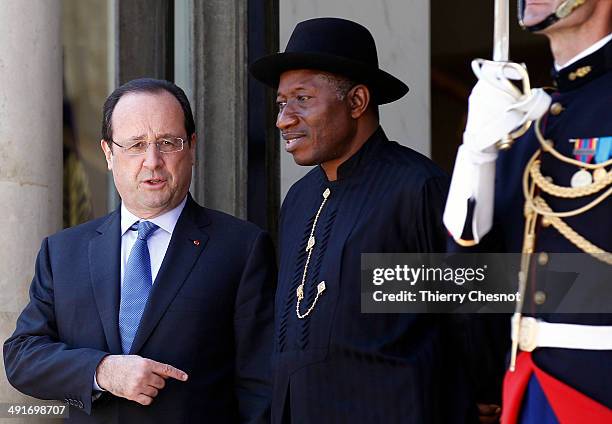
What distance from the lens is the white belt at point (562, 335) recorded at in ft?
8.87

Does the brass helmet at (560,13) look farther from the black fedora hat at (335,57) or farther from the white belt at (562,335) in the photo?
the black fedora hat at (335,57)

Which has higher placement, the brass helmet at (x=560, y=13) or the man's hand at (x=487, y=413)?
the brass helmet at (x=560, y=13)

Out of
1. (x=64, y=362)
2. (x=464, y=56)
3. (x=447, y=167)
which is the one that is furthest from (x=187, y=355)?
(x=464, y=56)

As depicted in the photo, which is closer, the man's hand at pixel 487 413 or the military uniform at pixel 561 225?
the military uniform at pixel 561 225

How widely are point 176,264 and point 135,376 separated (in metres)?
0.44

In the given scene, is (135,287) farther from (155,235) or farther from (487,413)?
(487,413)

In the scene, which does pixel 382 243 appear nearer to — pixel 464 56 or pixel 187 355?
pixel 187 355

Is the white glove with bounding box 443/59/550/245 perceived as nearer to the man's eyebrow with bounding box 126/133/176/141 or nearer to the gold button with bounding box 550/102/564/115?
the gold button with bounding box 550/102/564/115

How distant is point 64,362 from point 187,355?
1.17 feet

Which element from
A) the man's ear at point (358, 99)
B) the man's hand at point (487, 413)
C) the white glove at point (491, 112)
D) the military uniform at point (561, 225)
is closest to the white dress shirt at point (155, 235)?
the man's ear at point (358, 99)

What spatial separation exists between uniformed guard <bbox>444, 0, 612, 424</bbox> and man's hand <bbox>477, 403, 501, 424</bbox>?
0.76 metres

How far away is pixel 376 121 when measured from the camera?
3.88 m

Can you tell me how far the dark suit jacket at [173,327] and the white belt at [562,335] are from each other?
3.92 ft

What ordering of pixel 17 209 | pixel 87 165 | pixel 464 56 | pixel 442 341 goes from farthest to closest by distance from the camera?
1. pixel 464 56
2. pixel 87 165
3. pixel 17 209
4. pixel 442 341
